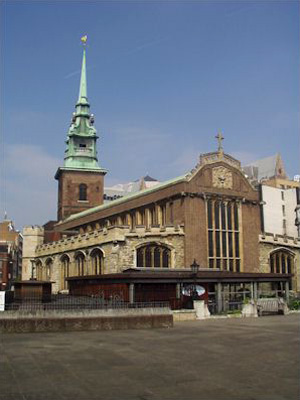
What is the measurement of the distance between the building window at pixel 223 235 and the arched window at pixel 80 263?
14224mm

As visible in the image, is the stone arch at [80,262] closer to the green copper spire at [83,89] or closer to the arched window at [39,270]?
the arched window at [39,270]

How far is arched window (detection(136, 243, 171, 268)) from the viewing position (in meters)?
45.9

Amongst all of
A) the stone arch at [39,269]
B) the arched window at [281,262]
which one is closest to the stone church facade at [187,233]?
the arched window at [281,262]

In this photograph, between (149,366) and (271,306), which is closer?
(149,366)

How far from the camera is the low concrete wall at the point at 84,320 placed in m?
23.9

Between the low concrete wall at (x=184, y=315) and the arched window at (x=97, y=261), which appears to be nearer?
the low concrete wall at (x=184, y=315)

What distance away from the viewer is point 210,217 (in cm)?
4944

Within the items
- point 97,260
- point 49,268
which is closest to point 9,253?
point 49,268

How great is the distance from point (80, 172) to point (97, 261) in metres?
33.9

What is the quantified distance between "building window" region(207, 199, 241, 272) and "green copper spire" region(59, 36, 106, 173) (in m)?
35.0

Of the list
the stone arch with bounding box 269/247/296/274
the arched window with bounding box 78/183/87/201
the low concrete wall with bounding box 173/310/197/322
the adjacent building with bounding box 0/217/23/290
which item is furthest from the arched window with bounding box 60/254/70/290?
the adjacent building with bounding box 0/217/23/290

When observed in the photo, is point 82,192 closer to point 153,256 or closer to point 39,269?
point 39,269

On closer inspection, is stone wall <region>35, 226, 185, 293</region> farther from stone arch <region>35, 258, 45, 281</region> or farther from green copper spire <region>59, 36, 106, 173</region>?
green copper spire <region>59, 36, 106, 173</region>

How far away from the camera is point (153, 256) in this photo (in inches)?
1828
